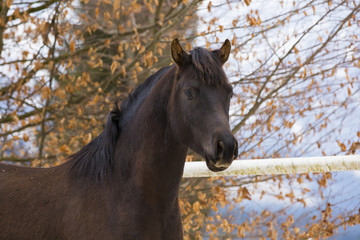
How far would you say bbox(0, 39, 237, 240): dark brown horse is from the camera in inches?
91.8

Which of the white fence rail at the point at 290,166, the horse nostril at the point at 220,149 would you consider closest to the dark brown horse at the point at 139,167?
the horse nostril at the point at 220,149

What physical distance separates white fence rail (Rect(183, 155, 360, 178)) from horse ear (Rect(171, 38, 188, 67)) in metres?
1.17

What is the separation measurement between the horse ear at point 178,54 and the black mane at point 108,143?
0.30 meters

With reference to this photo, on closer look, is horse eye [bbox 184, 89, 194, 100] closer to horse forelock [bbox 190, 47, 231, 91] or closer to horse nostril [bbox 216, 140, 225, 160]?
horse forelock [bbox 190, 47, 231, 91]

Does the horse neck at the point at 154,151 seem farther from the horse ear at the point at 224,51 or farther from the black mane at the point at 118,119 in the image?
the horse ear at the point at 224,51

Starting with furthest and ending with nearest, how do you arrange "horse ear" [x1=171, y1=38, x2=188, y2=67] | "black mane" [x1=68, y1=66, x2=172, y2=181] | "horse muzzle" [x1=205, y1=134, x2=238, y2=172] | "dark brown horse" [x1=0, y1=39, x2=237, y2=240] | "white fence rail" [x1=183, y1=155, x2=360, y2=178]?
"white fence rail" [x1=183, y1=155, x2=360, y2=178] < "black mane" [x1=68, y1=66, x2=172, y2=181] < "horse ear" [x1=171, y1=38, x2=188, y2=67] < "dark brown horse" [x1=0, y1=39, x2=237, y2=240] < "horse muzzle" [x1=205, y1=134, x2=238, y2=172]

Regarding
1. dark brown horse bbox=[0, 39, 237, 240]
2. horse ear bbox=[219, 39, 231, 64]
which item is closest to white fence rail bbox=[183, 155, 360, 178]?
dark brown horse bbox=[0, 39, 237, 240]

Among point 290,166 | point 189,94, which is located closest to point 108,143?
point 189,94

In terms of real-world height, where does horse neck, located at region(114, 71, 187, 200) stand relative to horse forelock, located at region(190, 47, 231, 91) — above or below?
below

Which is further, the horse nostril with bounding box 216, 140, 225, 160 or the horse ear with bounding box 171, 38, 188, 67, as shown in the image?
the horse ear with bounding box 171, 38, 188, 67

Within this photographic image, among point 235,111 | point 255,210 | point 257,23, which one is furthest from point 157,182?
point 255,210

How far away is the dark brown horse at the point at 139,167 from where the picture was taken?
2.33m

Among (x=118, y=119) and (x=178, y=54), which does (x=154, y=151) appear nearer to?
(x=118, y=119)

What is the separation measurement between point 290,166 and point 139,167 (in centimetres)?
126
